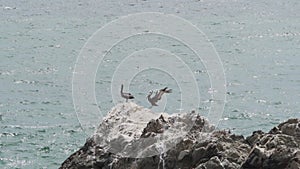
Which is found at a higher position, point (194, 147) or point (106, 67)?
point (106, 67)

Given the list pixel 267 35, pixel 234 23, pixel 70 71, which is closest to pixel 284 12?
pixel 234 23

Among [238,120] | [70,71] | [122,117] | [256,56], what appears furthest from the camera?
[256,56]

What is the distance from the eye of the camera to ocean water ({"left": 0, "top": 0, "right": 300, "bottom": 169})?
A: 24.0m

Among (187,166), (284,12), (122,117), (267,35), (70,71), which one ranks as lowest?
(187,166)

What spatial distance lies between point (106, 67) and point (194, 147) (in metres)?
24.6

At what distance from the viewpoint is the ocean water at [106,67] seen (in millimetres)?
24000

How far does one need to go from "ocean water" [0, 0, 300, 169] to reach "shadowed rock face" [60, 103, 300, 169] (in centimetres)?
787

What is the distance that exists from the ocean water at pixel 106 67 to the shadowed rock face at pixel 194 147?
787 centimetres

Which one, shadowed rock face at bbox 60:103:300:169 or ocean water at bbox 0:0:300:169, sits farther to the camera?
ocean water at bbox 0:0:300:169

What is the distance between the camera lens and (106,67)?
34.1 metres

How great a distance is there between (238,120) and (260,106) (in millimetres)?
2589

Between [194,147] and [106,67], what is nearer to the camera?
[194,147]

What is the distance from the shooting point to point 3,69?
34.1 meters

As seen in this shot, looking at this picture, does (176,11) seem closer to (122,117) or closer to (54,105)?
(54,105)
